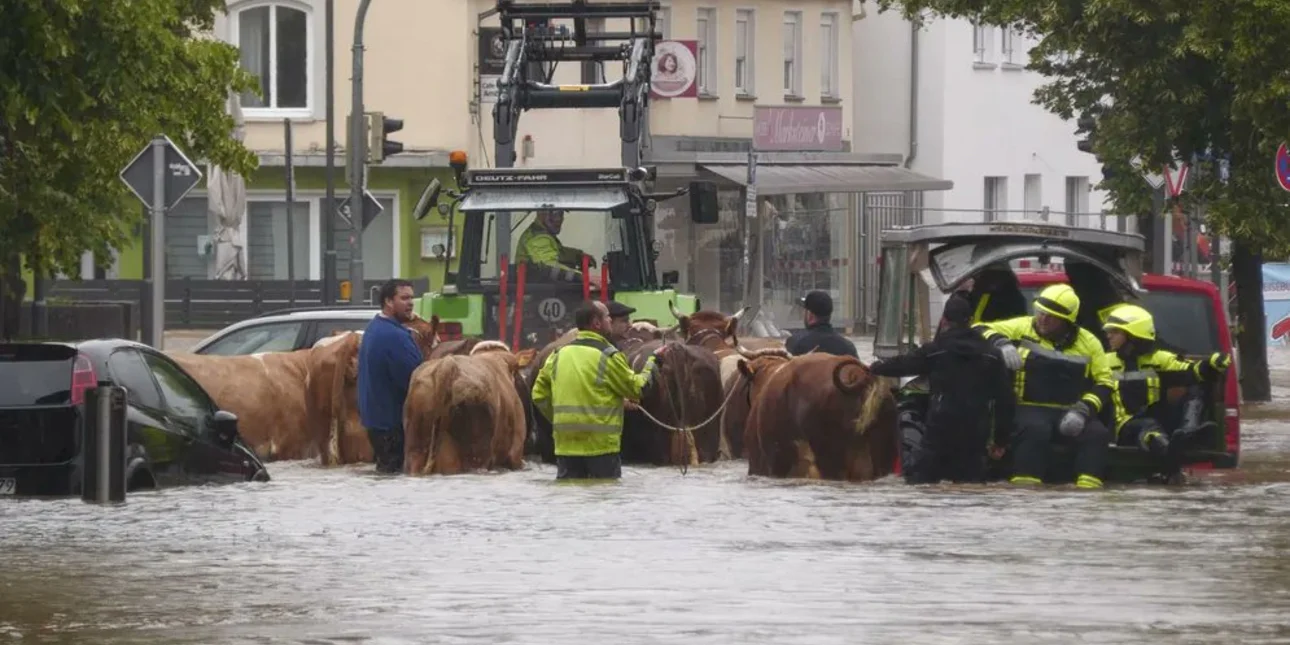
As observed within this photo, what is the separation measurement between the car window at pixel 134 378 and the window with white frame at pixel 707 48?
3879 centimetres

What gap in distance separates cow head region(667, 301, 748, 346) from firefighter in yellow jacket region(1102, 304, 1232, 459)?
202 inches

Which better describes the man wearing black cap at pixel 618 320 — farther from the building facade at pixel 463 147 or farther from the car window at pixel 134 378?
the building facade at pixel 463 147

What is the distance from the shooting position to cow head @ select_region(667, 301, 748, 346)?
23312 millimetres

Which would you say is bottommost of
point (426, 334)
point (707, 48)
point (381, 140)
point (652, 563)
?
point (652, 563)

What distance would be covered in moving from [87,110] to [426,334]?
314 centimetres

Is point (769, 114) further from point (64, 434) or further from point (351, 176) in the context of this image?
point (64, 434)

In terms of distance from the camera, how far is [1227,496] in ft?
60.4

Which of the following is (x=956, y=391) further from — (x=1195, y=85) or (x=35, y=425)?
(x=1195, y=85)

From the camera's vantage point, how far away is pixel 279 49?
182 ft

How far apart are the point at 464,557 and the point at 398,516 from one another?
104 inches

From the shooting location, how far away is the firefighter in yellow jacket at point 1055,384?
17766 millimetres

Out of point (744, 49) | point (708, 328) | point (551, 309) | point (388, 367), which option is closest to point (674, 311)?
point (551, 309)

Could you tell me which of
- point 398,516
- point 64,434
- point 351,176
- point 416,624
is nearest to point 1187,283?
point 398,516

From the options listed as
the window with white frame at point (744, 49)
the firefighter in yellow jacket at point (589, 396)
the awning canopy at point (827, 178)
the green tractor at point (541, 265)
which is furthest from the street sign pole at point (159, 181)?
the window with white frame at point (744, 49)
